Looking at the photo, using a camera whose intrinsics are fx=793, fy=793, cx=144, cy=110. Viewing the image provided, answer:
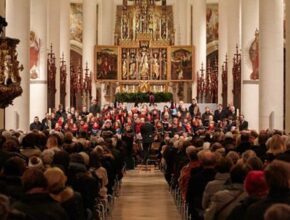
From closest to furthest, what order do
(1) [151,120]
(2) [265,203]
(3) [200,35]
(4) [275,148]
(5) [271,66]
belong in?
1. (2) [265,203]
2. (4) [275,148]
3. (5) [271,66]
4. (1) [151,120]
5. (3) [200,35]

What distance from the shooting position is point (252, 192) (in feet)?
22.8

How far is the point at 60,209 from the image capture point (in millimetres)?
6863

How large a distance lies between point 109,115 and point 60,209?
88.8ft

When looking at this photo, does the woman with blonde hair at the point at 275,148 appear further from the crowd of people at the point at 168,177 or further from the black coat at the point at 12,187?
the black coat at the point at 12,187

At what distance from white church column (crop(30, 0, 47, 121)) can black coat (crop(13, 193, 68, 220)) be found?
1150 inches

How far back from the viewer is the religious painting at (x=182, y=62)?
48.9 meters

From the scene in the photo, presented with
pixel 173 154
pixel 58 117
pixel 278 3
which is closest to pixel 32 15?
pixel 58 117

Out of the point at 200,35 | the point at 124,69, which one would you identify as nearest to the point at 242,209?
the point at 200,35

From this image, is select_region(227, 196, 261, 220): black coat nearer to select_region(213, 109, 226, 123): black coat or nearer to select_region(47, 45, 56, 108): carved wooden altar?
select_region(213, 109, 226, 123): black coat

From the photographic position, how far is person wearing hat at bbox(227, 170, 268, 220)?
6.76m

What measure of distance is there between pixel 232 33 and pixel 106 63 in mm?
10722

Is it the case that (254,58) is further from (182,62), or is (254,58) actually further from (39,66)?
(182,62)

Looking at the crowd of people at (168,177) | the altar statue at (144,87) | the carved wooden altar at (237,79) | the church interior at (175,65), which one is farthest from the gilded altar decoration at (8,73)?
the altar statue at (144,87)

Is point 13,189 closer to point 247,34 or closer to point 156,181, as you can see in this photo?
point 156,181
